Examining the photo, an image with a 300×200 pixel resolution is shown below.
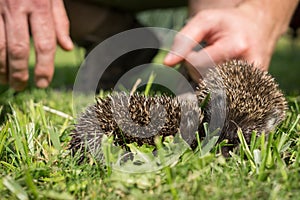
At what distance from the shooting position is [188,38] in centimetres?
278

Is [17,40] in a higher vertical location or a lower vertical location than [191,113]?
higher

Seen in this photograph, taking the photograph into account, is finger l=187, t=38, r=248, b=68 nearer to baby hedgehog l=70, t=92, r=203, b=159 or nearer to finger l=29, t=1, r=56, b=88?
baby hedgehog l=70, t=92, r=203, b=159

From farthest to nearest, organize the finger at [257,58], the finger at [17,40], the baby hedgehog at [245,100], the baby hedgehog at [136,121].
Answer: the finger at [257,58] → the finger at [17,40] → the baby hedgehog at [245,100] → the baby hedgehog at [136,121]

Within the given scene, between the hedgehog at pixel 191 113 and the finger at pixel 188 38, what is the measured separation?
475 mm

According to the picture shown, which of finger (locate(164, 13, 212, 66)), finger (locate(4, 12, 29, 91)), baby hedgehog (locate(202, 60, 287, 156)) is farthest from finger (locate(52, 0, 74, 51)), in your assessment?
baby hedgehog (locate(202, 60, 287, 156))

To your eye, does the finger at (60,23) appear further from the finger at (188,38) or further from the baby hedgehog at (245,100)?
the baby hedgehog at (245,100)

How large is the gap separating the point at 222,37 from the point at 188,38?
0.23 metres

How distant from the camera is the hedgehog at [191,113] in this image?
196cm

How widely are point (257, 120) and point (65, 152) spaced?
92 cm

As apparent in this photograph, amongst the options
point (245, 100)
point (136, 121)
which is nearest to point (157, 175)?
point (136, 121)

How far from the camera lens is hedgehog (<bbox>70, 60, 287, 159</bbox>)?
1961 millimetres

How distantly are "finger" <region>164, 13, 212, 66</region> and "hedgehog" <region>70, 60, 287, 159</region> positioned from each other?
1.56 ft

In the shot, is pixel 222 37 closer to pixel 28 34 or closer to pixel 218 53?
pixel 218 53

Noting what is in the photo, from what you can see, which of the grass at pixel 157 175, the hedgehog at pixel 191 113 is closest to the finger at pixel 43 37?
the grass at pixel 157 175
